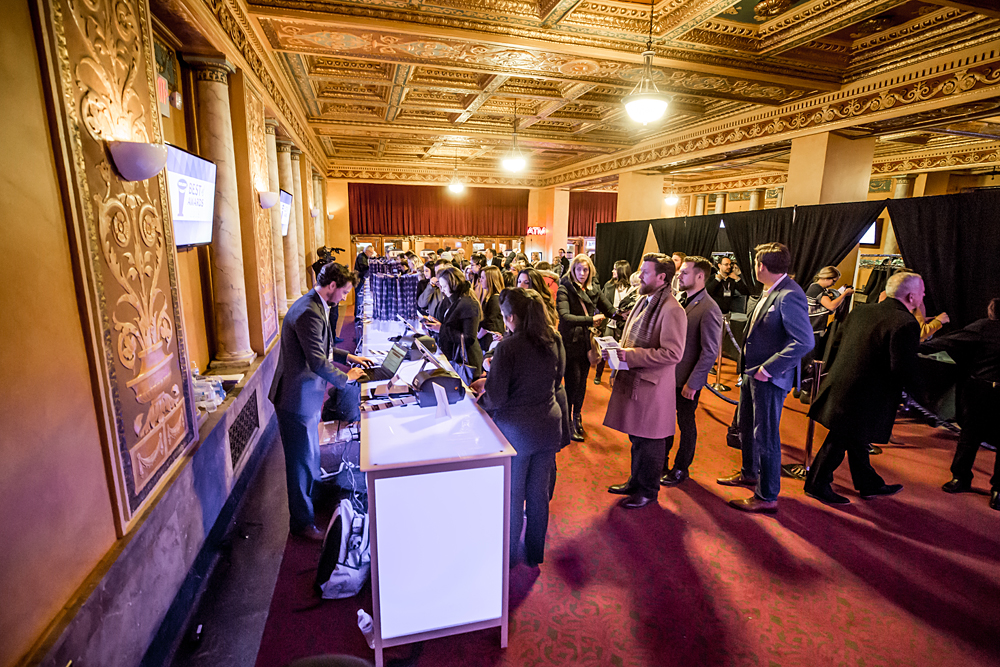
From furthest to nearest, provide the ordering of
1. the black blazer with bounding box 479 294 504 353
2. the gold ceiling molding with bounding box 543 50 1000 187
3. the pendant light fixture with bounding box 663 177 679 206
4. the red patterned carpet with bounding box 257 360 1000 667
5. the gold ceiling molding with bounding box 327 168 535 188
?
the pendant light fixture with bounding box 663 177 679 206, the gold ceiling molding with bounding box 327 168 535 188, the gold ceiling molding with bounding box 543 50 1000 187, the black blazer with bounding box 479 294 504 353, the red patterned carpet with bounding box 257 360 1000 667

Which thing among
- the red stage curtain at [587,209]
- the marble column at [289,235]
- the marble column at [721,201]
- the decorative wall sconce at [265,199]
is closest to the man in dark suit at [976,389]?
the decorative wall sconce at [265,199]

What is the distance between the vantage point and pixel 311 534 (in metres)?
2.87

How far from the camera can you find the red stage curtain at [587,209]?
1672 cm

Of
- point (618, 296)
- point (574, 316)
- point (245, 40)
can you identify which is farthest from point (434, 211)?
point (574, 316)

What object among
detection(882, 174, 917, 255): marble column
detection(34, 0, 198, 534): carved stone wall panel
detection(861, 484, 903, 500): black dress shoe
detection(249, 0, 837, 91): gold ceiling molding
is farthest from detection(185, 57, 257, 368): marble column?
detection(882, 174, 917, 255): marble column

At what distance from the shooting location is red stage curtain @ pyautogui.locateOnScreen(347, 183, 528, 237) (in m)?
14.3

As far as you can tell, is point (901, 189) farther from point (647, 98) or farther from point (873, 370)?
point (873, 370)

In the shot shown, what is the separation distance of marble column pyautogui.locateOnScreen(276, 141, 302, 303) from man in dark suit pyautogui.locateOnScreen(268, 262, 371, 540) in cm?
466

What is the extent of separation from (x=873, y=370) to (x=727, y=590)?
5.74 ft

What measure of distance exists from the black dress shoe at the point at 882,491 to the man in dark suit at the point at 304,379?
3.65 metres

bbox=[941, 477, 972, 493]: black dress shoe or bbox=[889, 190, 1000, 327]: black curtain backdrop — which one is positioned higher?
bbox=[889, 190, 1000, 327]: black curtain backdrop

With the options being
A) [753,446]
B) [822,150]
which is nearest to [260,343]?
[753,446]

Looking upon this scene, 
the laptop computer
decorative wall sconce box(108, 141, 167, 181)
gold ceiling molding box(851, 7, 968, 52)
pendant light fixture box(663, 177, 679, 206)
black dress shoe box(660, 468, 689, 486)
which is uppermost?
gold ceiling molding box(851, 7, 968, 52)

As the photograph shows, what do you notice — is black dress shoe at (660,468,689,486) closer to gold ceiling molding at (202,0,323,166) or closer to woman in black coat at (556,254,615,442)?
woman in black coat at (556,254,615,442)
